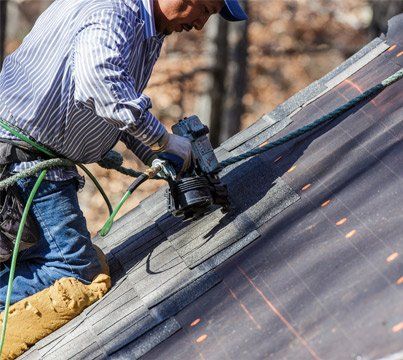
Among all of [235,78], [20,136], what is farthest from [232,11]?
[235,78]

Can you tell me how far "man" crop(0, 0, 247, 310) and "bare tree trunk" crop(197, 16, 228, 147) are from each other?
723 cm

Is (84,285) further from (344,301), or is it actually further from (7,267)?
(344,301)

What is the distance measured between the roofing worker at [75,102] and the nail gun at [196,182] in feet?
0.24

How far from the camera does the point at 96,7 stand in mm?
3584

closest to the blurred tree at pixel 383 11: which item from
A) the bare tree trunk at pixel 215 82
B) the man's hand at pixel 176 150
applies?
the bare tree trunk at pixel 215 82

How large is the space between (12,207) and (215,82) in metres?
7.81

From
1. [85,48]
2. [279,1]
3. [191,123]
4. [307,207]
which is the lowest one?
[279,1]

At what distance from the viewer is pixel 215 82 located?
11.5m

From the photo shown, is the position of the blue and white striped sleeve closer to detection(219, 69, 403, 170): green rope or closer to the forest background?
detection(219, 69, 403, 170): green rope

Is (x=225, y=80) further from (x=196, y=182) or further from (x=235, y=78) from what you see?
(x=196, y=182)

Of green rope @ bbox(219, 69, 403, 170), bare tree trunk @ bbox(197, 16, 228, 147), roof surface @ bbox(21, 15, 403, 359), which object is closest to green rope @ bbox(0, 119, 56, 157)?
roof surface @ bbox(21, 15, 403, 359)

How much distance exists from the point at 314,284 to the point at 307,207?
61 centimetres

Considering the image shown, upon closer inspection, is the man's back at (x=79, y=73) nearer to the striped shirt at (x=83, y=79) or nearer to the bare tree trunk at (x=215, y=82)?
the striped shirt at (x=83, y=79)

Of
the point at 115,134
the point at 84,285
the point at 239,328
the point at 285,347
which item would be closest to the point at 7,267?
the point at 84,285
